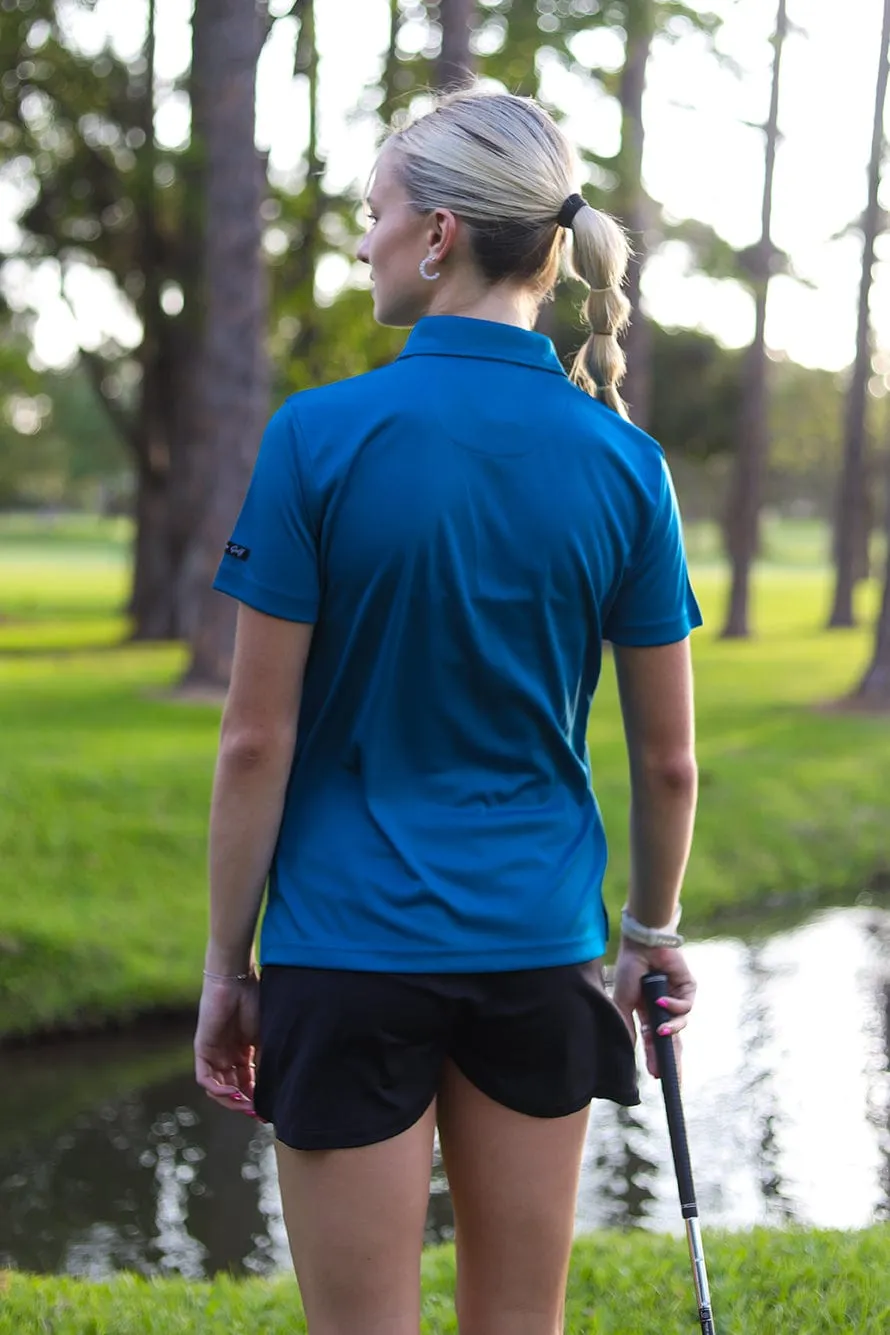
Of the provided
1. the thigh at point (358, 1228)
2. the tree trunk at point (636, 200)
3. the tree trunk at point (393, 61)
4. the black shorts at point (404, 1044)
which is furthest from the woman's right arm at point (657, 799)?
the tree trunk at point (393, 61)

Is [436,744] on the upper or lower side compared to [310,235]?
lower

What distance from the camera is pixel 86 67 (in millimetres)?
19688

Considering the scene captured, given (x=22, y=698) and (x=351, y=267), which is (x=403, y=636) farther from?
(x=351, y=267)

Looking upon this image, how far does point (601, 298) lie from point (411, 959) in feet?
3.07

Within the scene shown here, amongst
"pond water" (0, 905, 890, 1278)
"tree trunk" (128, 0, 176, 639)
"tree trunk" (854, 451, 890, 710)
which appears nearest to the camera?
"pond water" (0, 905, 890, 1278)

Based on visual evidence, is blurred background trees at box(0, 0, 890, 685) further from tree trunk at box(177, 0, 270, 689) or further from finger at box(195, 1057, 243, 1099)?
finger at box(195, 1057, 243, 1099)

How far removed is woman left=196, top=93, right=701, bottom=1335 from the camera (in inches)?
73.4

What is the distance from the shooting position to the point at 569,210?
1980 mm

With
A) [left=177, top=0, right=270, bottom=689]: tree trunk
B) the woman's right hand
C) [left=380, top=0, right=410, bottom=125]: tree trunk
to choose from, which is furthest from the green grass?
[left=380, top=0, right=410, bottom=125]: tree trunk

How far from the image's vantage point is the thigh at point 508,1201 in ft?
6.50

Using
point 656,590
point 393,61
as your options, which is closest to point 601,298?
point 656,590

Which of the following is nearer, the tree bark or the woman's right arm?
the woman's right arm

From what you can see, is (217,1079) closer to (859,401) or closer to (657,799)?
(657,799)

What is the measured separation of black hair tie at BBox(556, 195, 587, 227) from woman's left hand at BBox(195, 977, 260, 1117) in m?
1.07
